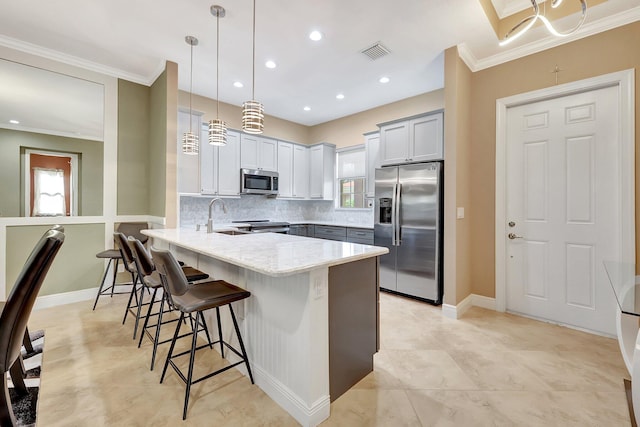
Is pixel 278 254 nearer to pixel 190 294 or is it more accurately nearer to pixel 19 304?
pixel 190 294

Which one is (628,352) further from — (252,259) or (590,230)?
(252,259)

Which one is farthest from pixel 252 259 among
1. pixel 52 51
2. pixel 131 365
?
pixel 52 51

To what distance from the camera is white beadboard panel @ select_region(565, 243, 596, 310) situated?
2789 millimetres

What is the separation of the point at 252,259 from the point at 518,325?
293 centimetres

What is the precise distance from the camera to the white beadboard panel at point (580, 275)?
9.15 ft

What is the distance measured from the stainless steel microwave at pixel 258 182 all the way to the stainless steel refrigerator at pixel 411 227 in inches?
78.4

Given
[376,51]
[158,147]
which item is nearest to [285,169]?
[158,147]

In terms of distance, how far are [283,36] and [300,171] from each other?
→ 2.97 m

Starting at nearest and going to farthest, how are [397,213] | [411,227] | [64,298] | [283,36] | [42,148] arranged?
[283,36], [42,148], [64,298], [411,227], [397,213]

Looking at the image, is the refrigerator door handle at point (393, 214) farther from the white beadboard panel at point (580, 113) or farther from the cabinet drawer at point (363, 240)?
the white beadboard panel at point (580, 113)

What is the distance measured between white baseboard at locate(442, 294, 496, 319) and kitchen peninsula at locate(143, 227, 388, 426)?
1433mm

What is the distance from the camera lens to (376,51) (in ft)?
10.5

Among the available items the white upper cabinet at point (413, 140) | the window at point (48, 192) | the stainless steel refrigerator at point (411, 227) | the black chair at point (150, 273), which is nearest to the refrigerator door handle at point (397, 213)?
the stainless steel refrigerator at point (411, 227)

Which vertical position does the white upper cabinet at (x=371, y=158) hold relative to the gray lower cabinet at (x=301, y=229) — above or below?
above
